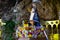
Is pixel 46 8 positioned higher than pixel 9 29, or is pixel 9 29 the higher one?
pixel 46 8

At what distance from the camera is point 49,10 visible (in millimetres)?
1521

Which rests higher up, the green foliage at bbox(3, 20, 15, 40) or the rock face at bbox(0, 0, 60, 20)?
the rock face at bbox(0, 0, 60, 20)

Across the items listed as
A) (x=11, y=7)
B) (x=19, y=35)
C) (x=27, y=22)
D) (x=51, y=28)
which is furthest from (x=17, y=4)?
(x=51, y=28)

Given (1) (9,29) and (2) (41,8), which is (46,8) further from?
(1) (9,29)

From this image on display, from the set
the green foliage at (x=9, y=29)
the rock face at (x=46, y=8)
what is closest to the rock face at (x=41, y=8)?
the rock face at (x=46, y=8)

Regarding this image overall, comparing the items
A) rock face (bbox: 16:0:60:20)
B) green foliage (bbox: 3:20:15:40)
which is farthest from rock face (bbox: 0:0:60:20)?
green foliage (bbox: 3:20:15:40)

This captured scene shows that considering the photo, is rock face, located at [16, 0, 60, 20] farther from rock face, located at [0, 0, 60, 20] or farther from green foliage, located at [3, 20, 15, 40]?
green foliage, located at [3, 20, 15, 40]

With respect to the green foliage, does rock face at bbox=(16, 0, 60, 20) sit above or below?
above

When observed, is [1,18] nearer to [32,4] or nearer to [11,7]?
[11,7]

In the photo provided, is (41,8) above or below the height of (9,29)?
above

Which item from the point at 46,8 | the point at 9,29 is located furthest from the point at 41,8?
the point at 9,29

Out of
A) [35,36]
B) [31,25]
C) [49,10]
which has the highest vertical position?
[49,10]

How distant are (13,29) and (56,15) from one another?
0.44 m

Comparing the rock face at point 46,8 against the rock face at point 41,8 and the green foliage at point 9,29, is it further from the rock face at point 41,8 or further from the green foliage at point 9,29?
the green foliage at point 9,29
